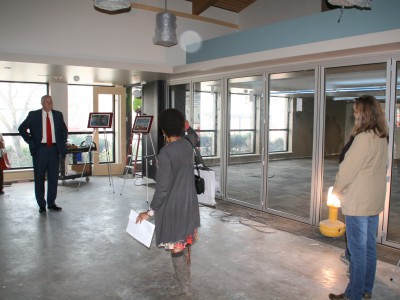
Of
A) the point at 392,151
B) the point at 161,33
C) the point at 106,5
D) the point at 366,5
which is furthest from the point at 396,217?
the point at 106,5

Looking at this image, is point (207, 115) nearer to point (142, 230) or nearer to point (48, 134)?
point (48, 134)

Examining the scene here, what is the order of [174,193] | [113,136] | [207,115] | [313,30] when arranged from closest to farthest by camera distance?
[174,193], [313,30], [207,115], [113,136]

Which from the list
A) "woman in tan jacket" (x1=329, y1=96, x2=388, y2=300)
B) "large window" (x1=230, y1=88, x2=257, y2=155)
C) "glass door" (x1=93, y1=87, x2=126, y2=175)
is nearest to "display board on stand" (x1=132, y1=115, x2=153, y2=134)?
"glass door" (x1=93, y1=87, x2=126, y2=175)

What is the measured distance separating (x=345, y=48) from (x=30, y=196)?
6002 mm

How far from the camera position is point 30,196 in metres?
6.89

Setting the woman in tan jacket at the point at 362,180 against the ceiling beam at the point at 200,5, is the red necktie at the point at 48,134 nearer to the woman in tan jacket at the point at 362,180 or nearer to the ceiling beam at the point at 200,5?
the ceiling beam at the point at 200,5

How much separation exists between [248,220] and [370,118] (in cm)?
307

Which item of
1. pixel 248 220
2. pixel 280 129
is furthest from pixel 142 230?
pixel 280 129

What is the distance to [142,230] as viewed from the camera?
267 centimetres

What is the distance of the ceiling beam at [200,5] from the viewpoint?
748 cm

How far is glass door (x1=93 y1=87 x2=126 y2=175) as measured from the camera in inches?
369

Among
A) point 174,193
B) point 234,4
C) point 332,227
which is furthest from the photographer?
point 234,4

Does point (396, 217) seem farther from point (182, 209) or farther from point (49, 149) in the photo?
point (49, 149)

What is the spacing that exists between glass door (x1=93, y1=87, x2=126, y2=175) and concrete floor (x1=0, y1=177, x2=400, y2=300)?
3.85 m
